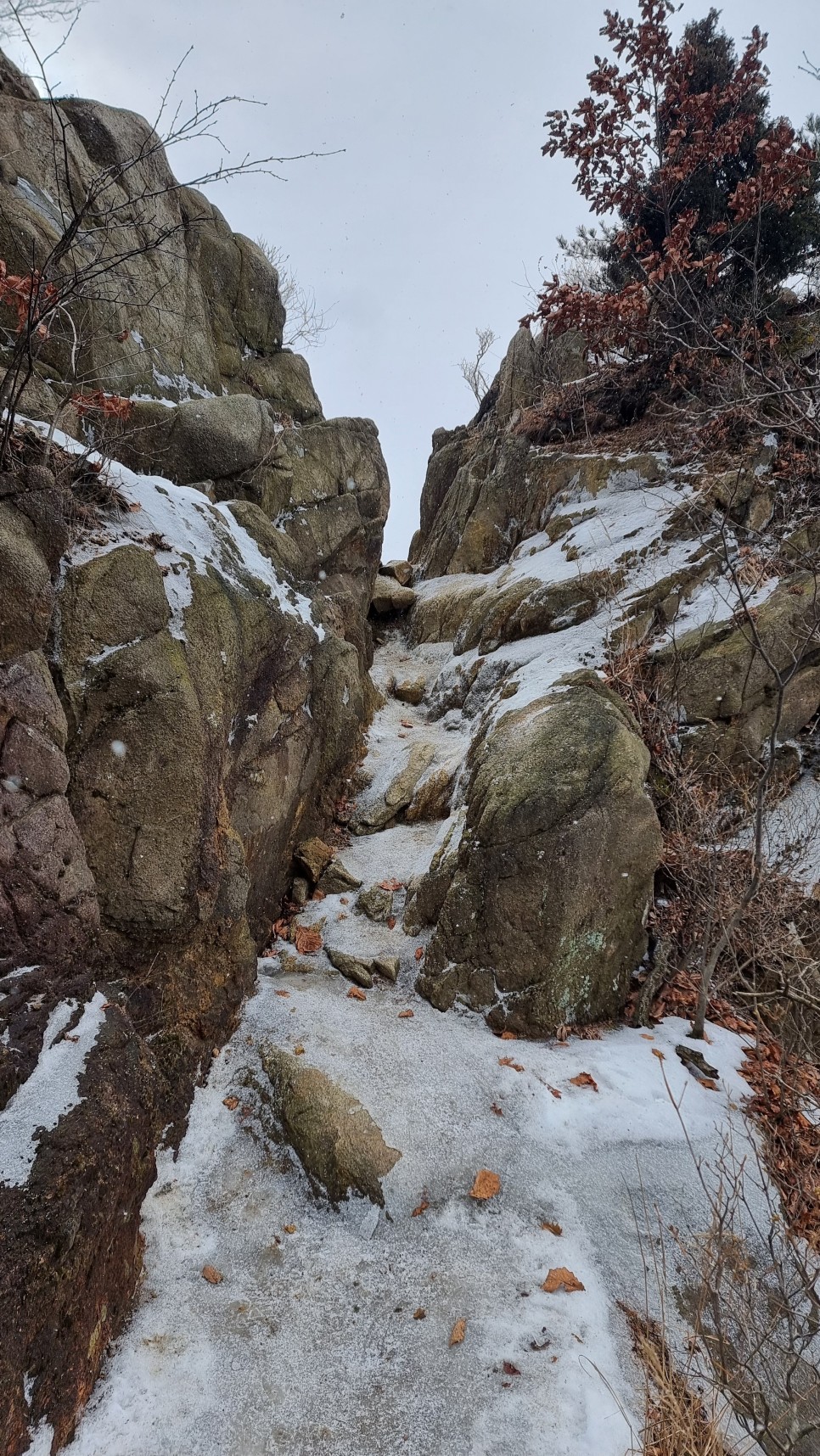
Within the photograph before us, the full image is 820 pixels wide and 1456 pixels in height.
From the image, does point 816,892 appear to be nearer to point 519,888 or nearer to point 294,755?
point 519,888

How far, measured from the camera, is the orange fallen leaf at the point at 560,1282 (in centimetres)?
338

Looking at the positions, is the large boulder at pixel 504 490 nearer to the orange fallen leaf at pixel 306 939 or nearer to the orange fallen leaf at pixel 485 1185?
the orange fallen leaf at pixel 306 939

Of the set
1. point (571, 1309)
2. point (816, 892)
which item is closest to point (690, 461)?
point (816, 892)

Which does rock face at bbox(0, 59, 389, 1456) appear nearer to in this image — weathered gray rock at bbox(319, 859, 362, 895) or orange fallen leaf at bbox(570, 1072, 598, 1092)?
weathered gray rock at bbox(319, 859, 362, 895)

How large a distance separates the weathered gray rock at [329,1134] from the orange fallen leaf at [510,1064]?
1.13 meters

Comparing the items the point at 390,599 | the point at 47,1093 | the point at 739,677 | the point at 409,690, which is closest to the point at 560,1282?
the point at 47,1093

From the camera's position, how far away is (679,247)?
Result: 9.48m

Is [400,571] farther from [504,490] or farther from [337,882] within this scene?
[337,882]

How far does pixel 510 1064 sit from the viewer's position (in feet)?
15.6

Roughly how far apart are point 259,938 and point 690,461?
415 inches

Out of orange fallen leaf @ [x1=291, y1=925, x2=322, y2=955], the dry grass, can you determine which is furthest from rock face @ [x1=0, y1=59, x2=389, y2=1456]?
the dry grass

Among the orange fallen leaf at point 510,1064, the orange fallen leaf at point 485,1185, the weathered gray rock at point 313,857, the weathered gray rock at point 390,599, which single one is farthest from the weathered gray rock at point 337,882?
the weathered gray rock at point 390,599

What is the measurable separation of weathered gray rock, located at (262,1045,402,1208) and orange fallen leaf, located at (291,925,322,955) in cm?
156

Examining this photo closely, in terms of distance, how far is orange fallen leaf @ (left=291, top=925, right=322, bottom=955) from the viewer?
6.02 meters
